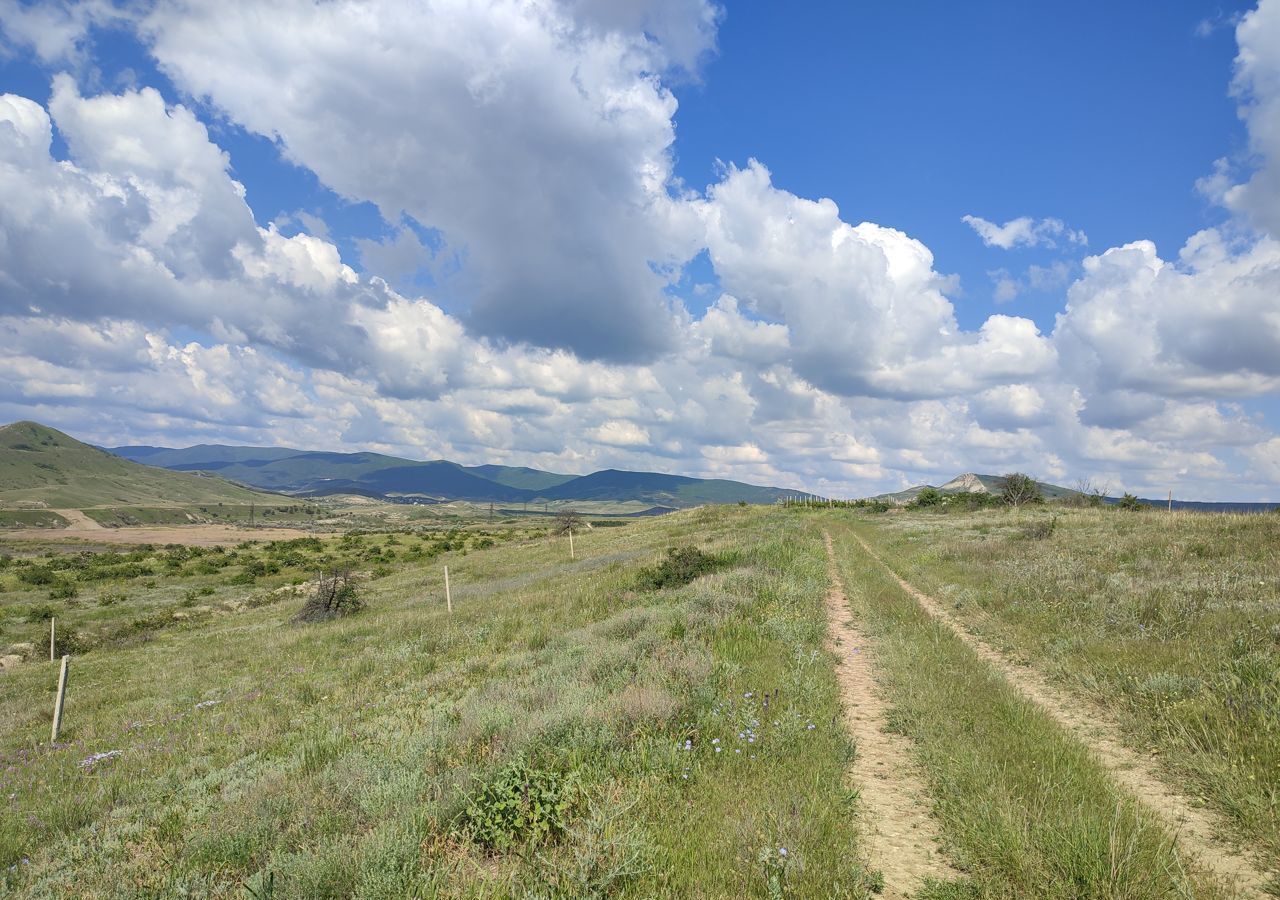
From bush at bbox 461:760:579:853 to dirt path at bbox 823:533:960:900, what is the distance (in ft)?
9.44

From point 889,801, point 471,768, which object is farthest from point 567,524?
point 889,801

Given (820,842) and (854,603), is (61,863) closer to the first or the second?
(820,842)

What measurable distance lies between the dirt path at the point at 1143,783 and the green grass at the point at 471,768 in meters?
2.93

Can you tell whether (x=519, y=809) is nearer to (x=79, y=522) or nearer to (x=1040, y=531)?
(x=1040, y=531)

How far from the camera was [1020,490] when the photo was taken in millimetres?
77750

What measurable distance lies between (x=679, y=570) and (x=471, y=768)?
1681 cm

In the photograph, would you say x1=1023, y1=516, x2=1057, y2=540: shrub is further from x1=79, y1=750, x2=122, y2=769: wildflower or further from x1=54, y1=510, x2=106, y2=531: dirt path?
x1=54, y1=510, x2=106, y2=531: dirt path

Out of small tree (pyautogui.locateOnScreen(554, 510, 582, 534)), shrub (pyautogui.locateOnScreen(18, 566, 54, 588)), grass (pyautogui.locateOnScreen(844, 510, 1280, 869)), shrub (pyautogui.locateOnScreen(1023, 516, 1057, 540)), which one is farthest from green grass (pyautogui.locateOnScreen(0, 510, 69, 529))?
grass (pyautogui.locateOnScreen(844, 510, 1280, 869))

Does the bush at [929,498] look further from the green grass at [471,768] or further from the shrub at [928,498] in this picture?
the green grass at [471,768]

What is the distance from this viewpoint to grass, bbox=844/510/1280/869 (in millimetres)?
6258

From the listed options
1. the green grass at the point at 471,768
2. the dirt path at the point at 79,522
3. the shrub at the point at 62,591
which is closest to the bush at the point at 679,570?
the green grass at the point at 471,768

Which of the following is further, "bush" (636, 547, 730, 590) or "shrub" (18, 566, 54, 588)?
"shrub" (18, 566, 54, 588)

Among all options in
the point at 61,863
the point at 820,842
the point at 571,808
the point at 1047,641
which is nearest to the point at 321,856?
the point at 571,808

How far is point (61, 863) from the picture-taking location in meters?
6.94
